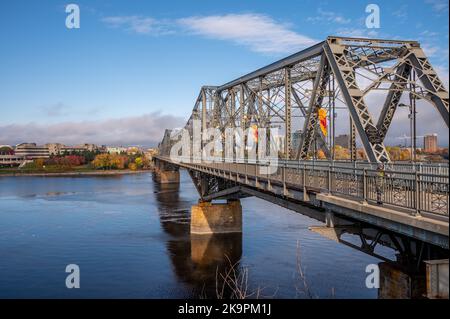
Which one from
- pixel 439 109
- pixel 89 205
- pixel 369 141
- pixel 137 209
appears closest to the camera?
pixel 369 141

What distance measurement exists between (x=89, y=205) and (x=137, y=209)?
7956 millimetres

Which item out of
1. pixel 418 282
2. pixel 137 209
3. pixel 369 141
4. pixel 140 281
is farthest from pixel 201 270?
pixel 137 209

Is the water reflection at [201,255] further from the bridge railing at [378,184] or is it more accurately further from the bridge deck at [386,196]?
the bridge deck at [386,196]

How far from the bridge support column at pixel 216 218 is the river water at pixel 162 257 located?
1272mm

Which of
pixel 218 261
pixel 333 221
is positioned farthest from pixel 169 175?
pixel 333 221

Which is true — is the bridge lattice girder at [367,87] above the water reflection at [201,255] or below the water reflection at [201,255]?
above

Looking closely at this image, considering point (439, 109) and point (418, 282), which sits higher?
point (439, 109)

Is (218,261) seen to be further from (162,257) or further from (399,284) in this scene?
(399,284)

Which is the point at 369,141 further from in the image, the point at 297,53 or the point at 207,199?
the point at 207,199

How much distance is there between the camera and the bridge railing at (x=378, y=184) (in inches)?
347

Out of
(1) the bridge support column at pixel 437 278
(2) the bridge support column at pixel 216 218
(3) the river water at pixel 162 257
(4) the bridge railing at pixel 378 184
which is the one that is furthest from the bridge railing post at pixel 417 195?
(2) the bridge support column at pixel 216 218

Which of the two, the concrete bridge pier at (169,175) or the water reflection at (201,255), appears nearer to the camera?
the water reflection at (201,255)

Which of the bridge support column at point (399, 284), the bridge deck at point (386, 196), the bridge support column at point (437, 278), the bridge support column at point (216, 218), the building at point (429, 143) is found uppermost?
the building at point (429, 143)

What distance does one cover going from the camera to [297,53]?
75.0ft
